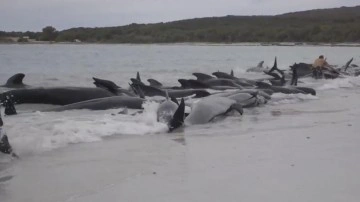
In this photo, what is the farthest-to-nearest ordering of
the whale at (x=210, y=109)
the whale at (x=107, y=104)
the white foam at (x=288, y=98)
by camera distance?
1. the white foam at (x=288, y=98)
2. the whale at (x=107, y=104)
3. the whale at (x=210, y=109)

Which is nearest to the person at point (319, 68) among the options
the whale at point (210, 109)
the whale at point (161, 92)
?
the whale at point (161, 92)

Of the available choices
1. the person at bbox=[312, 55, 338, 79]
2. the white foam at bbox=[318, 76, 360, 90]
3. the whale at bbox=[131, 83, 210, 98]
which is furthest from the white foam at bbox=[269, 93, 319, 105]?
the person at bbox=[312, 55, 338, 79]

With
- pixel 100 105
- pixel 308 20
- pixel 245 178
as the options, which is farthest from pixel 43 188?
pixel 308 20

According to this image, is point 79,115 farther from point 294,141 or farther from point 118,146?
point 294,141

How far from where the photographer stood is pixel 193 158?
21.6 feet

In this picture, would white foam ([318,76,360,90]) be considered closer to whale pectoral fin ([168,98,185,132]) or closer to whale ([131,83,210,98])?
whale ([131,83,210,98])

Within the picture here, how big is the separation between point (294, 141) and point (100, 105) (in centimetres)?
435

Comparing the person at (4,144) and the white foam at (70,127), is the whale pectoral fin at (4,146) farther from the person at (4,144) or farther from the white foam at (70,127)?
the white foam at (70,127)

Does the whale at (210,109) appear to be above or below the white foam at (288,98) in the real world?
above

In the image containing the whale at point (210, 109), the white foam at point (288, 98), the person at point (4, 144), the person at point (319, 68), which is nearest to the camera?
the person at point (4, 144)

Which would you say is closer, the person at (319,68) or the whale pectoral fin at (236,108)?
the whale pectoral fin at (236,108)

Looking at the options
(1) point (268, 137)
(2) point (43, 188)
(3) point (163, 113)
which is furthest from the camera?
(3) point (163, 113)

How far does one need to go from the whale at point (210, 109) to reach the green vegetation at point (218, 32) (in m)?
95.7

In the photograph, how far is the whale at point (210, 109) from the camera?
31.3ft
